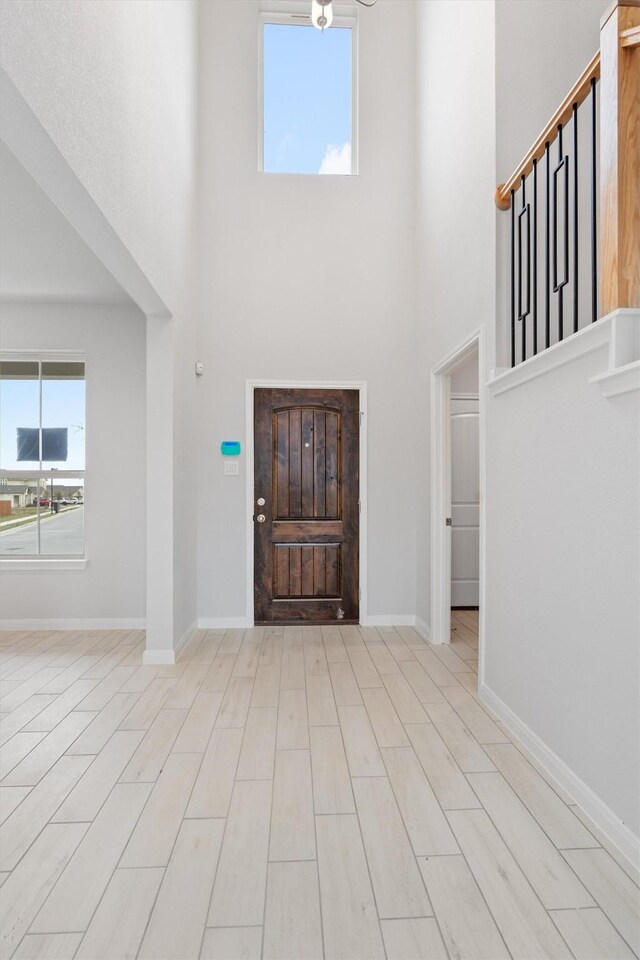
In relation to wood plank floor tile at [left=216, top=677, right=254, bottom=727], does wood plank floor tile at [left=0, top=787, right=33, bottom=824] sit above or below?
above

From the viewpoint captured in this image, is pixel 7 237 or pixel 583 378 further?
pixel 7 237

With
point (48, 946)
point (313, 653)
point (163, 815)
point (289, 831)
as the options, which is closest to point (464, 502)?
point (313, 653)

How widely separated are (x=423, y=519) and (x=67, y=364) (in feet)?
10.6

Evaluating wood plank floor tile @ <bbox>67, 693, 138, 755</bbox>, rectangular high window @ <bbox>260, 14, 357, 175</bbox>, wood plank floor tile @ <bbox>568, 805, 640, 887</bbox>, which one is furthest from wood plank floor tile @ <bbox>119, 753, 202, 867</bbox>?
rectangular high window @ <bbox>260, 14, 357, 175</bbox>

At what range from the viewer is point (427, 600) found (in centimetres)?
448

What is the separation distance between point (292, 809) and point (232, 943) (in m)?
0.63

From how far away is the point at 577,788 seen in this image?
2107mm

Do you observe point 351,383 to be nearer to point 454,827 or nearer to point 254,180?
point 254,180

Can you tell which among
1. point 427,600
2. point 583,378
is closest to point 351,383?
point 427,600

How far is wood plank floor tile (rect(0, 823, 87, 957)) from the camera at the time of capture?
1.53 meters

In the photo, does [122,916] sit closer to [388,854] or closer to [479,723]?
[388,854]

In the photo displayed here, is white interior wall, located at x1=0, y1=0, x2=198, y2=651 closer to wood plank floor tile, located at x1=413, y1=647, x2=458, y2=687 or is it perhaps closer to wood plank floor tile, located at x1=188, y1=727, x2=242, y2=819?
wood plank floor tile, located at x1=188, y1=727, x2=242, y2=819

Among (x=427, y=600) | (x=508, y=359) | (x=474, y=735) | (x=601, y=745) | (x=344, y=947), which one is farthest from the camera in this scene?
(x=427, y=600)

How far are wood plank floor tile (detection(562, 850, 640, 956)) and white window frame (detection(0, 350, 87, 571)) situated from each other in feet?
13.2
